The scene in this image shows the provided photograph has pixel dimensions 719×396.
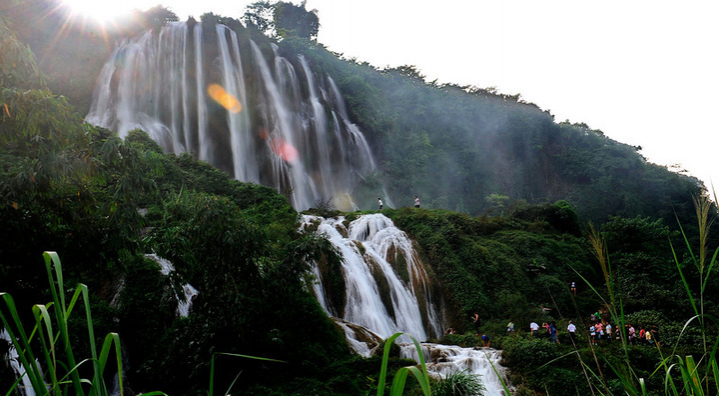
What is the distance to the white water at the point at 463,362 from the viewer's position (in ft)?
34.5

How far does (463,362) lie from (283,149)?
1949 cm

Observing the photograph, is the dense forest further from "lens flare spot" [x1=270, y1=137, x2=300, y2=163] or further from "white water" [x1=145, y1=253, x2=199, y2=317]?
"lens flare spot" [x1=270, y1=137, x2=300, y2=163]

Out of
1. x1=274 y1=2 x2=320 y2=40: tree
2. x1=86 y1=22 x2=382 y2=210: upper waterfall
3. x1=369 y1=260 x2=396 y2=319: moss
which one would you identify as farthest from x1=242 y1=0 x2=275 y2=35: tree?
x1=369 y1=260 x2=396 y2=319: moss

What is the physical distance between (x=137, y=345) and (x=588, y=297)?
17740 millimetres

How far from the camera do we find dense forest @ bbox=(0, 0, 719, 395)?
5.90 meters

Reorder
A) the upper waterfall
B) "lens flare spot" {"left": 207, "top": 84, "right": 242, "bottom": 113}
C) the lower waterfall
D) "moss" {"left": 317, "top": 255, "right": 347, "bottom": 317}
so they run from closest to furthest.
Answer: the lower waterfall < "moss" {"left": 317, "top": 255, "right": 347, "bottom": 317} < the upper waterfall < "lens flare spot" {"left": 207, "top": 84, "right": 242, "bottom": 113}

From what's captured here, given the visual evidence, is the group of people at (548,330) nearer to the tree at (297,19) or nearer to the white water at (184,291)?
the white water at (184,291)

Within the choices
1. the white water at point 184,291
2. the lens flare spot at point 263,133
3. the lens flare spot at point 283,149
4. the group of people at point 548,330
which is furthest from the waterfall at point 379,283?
the lens flare spot at point 263,133

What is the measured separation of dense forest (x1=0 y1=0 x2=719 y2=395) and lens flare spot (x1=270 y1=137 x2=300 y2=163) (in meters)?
6.08

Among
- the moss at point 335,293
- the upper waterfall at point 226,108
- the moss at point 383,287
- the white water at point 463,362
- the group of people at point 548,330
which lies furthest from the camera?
the upper waterfall at point 226,108

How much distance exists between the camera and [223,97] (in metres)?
27.3

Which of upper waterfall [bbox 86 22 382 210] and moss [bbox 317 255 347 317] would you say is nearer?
moss [bbox 317 255 347 317]

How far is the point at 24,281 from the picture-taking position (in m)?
5.67

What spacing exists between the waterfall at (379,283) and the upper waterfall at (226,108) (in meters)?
5.79
